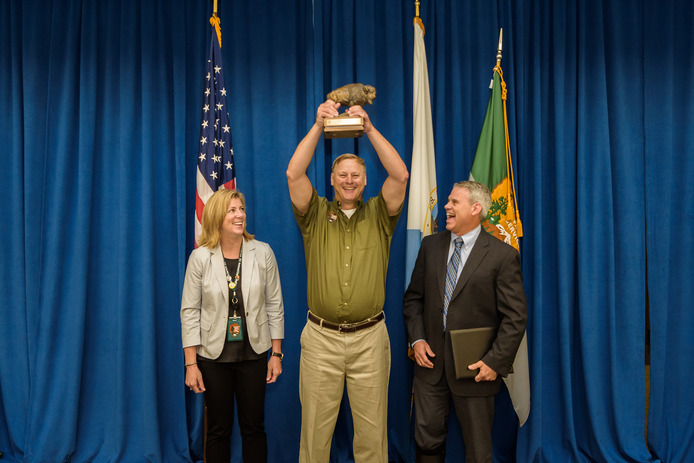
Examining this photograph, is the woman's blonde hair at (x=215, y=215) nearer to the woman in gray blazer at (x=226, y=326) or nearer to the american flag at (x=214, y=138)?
the woman in gray blazer at (x=226, y=326)

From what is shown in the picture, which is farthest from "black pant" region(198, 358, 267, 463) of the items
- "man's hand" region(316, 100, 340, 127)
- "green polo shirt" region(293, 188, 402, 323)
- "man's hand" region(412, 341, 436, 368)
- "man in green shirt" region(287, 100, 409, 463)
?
"man's hand" region(316, 100, 340, 127)

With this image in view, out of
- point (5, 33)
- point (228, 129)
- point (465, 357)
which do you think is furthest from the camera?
point (5, 33)

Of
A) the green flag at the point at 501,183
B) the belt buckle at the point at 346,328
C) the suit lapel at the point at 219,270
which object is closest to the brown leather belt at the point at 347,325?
the belt buckle at the point at 346,328

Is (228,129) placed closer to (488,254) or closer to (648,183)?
(488,254)

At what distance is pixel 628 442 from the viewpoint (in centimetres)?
269

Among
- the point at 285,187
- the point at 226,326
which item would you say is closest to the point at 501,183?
the point at 285,187

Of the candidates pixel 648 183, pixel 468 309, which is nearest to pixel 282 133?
pixel 468 309

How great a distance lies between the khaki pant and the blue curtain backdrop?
600 millimetres

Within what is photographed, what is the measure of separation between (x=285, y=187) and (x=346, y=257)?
875 mm

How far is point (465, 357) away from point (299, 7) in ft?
7.81

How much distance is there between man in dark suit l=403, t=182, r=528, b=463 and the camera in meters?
2.06

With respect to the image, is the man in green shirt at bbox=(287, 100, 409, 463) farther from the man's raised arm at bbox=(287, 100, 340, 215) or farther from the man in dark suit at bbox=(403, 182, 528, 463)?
the man in dark suit at bbox=(403, 182, 528, 463)

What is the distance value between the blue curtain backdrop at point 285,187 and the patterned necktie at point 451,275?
654mm

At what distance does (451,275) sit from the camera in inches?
84.5
